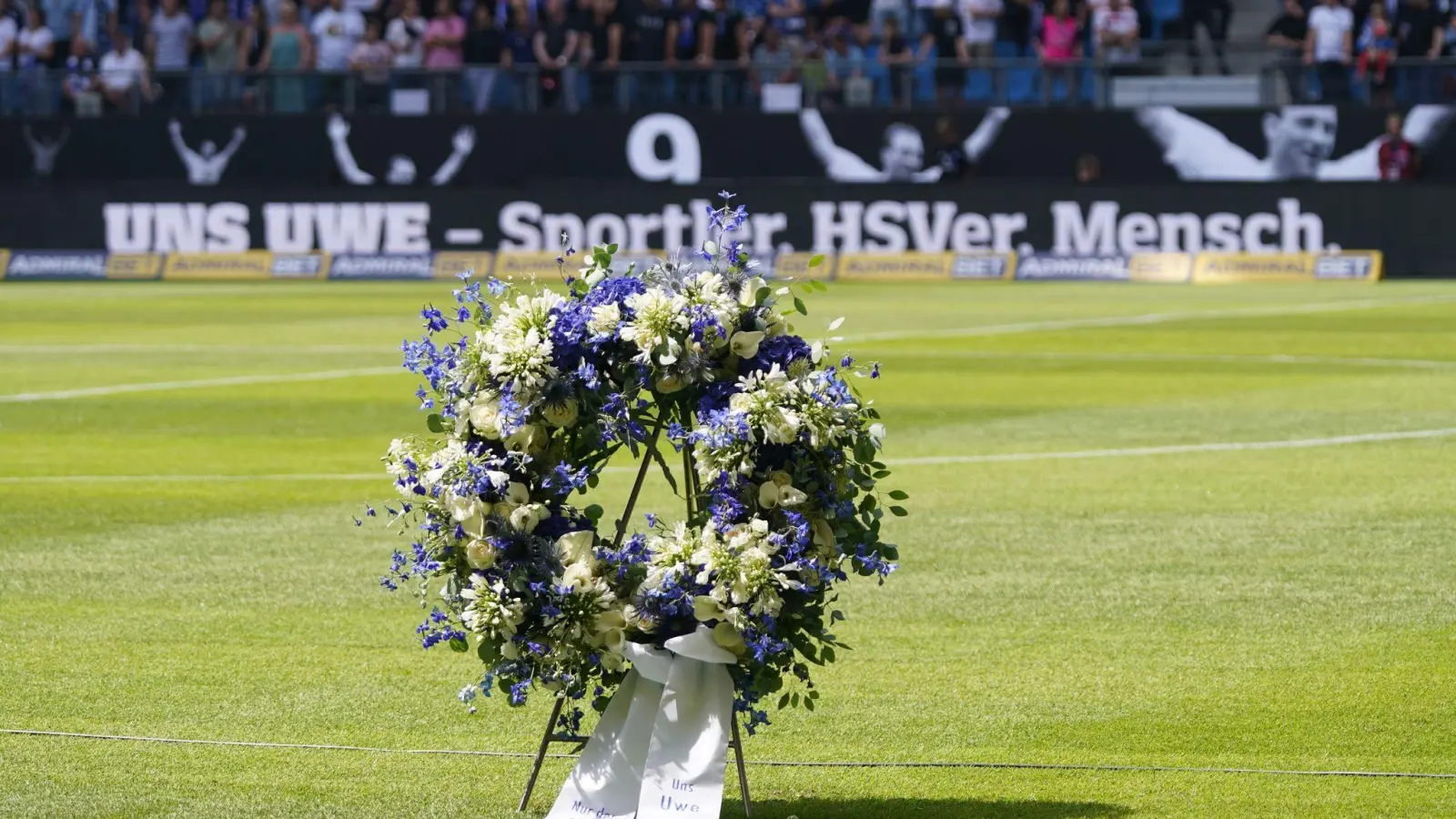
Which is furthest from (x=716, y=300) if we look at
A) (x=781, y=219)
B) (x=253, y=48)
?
(x=253, y=48)

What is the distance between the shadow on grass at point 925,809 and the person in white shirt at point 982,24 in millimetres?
32113

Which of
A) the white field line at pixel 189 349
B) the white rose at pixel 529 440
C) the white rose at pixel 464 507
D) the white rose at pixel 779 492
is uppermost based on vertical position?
the white rose at pixel 529 440

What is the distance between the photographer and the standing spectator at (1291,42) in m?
34.7

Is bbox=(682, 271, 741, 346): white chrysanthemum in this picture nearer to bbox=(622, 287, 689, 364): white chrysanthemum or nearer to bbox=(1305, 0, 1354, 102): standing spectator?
bbox=(622, 287, 689, 364): white chrysanthemum

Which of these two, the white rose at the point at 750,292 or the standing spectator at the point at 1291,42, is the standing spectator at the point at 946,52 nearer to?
the standing spectator at the point at 1291,42

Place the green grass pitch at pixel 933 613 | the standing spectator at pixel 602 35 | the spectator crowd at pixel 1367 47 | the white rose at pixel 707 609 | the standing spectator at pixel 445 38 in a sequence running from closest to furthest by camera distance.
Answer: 1. the white rose at pixel 707 609
2. the green grass pitch at pixel 933 613
3. the spectator crowd at pixel 1367 47
4. the standing spectator at pixel 602 35
5. the standing spectator at pixel 445 38

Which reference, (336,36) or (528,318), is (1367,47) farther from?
(528,318)

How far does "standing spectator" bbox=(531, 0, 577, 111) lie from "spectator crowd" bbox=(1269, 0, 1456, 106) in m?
11.1

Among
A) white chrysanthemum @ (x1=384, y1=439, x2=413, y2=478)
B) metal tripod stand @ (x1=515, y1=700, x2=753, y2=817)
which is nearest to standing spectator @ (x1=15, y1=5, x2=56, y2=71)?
white chrysanthemum @ (x1=384, y1=439, x2=413, y2=478)

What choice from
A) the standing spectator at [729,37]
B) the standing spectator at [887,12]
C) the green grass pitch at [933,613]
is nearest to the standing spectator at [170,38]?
the standing spectator at [729,37]

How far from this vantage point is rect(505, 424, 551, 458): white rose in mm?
5656

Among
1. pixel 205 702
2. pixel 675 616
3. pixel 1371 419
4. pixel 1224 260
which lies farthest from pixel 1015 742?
pixel 1224 260

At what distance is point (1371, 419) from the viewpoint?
Result: 634 inches

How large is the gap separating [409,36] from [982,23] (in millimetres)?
9860
